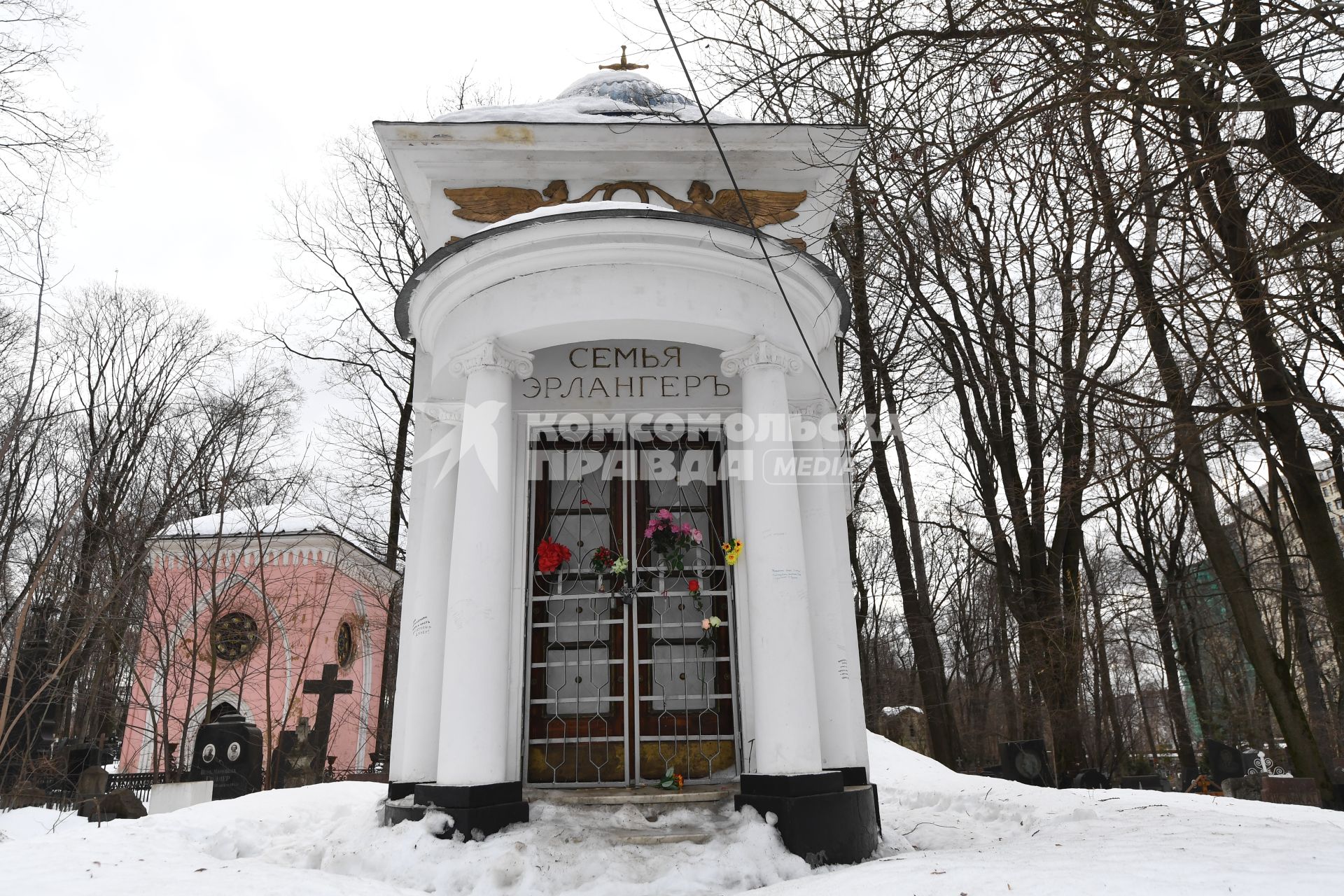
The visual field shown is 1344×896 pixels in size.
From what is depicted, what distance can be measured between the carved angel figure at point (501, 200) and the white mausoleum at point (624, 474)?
0.9 inches

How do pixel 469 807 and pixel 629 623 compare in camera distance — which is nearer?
pixel 469 807

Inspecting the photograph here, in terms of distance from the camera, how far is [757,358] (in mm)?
6992

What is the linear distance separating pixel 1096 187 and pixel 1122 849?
4.17 m

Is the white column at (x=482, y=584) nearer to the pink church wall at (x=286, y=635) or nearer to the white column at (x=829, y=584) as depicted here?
the white column at (x=829, y=584)

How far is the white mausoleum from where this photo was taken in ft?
20.8

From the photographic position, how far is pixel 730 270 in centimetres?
698

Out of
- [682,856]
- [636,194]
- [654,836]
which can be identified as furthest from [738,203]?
[682,856]

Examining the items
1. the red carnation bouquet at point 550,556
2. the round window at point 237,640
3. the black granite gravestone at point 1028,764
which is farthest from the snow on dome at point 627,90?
the round window at point 237,640

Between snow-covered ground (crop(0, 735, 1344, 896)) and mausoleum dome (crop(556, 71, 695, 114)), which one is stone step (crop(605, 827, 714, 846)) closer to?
snow-covered ground (crop(0, 735, 1344, 896))

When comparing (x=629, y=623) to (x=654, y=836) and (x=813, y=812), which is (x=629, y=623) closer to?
(x=654, y=836)

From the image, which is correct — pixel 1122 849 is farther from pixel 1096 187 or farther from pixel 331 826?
pixel 331 826

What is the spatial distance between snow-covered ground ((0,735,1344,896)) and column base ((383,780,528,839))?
138mm

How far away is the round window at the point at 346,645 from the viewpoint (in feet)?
79.2

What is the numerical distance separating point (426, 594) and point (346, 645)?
746 inches
